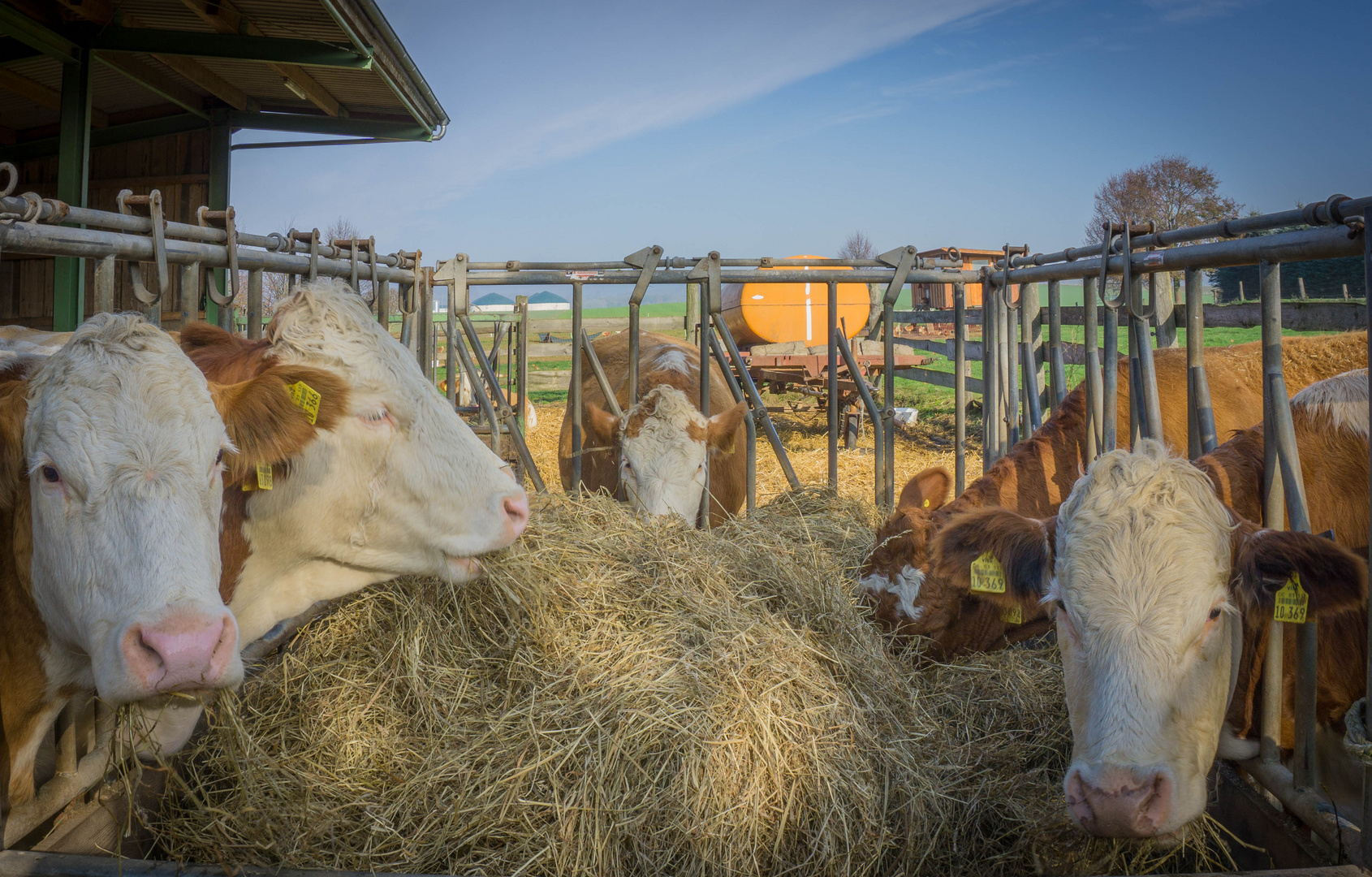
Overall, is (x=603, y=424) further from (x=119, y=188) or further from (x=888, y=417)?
(x=119, y=188)

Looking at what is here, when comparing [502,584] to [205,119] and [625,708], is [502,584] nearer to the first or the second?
[625,708]

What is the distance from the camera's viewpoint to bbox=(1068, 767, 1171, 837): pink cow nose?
2.24 meters

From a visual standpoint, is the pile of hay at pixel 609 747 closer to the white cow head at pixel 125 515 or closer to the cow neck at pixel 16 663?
the cow neck at pixel 16 663

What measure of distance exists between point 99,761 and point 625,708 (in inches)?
61.3

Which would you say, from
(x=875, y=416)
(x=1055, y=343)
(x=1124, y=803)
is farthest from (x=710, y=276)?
(x=1124, y=803)

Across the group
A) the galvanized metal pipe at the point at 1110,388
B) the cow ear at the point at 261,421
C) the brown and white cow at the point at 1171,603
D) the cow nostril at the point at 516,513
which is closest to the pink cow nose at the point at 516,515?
the cow nostril at the point at 516,513

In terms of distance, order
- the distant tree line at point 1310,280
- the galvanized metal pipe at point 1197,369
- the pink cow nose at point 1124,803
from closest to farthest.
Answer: the pink cow nose at point 1124,803 → the galvanized metal pipe at point 1197,369 → the distant tree line at point 1310,280

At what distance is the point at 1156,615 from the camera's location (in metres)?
2.44

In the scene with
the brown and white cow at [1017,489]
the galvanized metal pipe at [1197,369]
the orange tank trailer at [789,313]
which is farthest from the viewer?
the orange tank trailer at [789,313]

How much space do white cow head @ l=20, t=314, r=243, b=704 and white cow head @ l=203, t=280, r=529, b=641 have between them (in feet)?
2.23

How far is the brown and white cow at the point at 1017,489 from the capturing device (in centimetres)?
412

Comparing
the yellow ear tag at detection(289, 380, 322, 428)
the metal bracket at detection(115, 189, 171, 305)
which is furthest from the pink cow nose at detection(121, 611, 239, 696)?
the metal bracket at detection(115, 189, 171, 305)

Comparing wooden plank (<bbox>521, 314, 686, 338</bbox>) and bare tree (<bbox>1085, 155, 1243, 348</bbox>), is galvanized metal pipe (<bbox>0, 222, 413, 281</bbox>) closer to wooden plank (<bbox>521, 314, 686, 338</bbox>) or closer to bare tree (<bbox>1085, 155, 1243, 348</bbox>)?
wooden plank (<bbox>521, 314, 686, 338</bbox>)

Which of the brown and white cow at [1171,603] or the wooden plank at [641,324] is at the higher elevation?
the wooden plank at [641,324]
